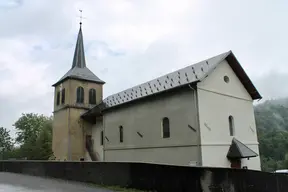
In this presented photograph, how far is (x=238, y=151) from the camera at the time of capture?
18031mm

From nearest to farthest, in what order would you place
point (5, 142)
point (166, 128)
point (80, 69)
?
point (166, 128), point (80, 69), point (5, 142)

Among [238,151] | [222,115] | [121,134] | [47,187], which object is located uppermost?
[222,115]

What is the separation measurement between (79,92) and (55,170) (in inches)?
672

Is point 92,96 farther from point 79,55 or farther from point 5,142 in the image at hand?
point 5,142

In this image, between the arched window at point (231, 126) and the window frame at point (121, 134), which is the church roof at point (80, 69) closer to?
the window frame at point (121, 134)

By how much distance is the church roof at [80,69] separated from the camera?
1259 inches

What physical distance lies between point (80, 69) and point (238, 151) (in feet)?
76.3

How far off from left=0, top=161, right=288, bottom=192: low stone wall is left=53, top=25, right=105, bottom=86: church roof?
20342 millimetres

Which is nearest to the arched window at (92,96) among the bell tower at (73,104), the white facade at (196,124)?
the bell tower at (73,104)

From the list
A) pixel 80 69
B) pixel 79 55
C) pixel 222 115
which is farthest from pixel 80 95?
pixel 222 115

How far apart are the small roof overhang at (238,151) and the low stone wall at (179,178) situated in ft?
25.5

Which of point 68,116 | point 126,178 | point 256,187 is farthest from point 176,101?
point 68,116

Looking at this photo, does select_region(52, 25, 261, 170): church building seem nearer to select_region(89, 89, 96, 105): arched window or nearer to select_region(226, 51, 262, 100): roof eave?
select_region(226, 51, 262, 100): roof eave

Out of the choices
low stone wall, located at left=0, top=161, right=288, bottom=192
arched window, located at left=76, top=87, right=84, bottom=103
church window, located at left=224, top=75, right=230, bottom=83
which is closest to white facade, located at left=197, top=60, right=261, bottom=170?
church window, located at left=224, top=75, right=230, bottom=83
